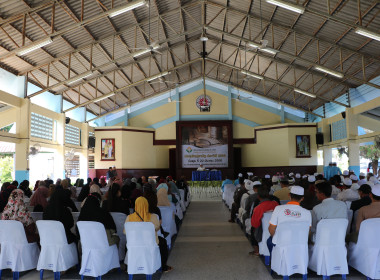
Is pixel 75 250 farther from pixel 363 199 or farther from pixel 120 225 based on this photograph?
pixel 363 199

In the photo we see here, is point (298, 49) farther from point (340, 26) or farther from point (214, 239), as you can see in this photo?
point (214, 239)

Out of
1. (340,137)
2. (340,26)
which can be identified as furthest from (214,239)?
(340,137)

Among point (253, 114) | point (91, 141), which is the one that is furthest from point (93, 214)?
point (253, 114)

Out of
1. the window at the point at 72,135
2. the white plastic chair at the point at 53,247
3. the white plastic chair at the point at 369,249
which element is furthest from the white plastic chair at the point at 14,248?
the window at the point at 72,135

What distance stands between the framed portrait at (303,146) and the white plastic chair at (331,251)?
1764cm

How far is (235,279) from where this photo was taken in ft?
14.3

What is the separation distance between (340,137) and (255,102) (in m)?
6.79

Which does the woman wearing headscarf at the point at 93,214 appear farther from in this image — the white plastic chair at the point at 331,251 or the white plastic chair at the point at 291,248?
the white plastic chair at the point at 331,251

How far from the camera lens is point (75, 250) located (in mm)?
4562

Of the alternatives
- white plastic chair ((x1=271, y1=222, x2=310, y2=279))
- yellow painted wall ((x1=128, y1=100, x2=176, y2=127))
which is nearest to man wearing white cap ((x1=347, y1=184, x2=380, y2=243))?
white plastic chair ((x1=271, y1=222, x2=310, y2=279))

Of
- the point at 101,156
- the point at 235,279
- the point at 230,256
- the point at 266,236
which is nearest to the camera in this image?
the point at 235,279

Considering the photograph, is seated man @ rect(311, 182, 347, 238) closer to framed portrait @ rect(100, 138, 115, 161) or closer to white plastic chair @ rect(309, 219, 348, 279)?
white plastic chair @ rect(309, 219, 348, 279)

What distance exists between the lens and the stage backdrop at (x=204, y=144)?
22438 millimetres

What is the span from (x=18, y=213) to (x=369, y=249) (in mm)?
4435
